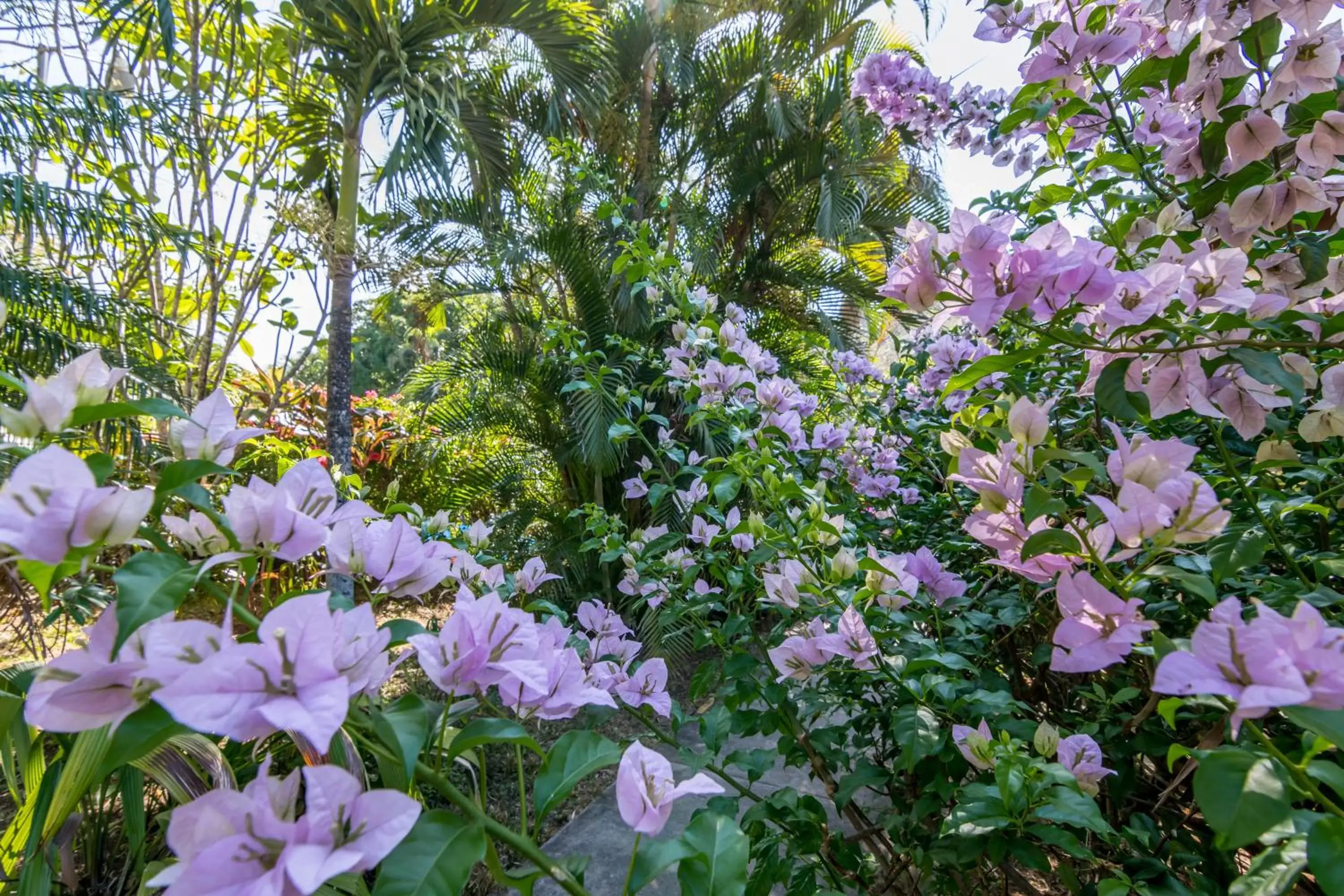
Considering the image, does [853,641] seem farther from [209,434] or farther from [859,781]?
[209,434]

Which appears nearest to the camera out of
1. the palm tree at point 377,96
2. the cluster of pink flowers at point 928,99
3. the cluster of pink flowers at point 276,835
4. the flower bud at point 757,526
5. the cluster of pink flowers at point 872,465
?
the cluster of pink flowers at point 276,835

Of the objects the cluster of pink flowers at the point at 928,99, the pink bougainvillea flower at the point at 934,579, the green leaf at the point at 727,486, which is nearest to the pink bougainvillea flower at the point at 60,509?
the green leaf at the point at 727,486

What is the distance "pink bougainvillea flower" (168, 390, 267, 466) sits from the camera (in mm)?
468

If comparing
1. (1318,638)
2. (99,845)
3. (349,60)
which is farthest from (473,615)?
(349,60)

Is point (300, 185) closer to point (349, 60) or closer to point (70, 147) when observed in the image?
point (349, 60)

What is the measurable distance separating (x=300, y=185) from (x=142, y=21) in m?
1.26

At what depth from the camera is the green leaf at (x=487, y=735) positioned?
1.39 feet

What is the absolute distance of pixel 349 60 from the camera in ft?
12.2

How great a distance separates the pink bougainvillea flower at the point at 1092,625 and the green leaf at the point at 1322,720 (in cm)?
14

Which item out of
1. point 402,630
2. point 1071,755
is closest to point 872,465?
point 1071,755

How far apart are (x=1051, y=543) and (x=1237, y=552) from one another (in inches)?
8.8

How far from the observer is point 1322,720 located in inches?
14.5

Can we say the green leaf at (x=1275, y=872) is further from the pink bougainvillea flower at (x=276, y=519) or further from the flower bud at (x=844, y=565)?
the pink bougainvillea flower at (x=276, y=519)

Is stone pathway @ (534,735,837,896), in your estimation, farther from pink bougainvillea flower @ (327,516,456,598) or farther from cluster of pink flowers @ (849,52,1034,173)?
cluster of pink flowers @ (849,52,1034,173)
